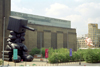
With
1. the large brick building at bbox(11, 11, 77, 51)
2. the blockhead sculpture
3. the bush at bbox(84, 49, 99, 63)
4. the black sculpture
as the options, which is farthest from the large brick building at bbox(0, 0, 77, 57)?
the bush at bbox(84, 49, 99, 63)

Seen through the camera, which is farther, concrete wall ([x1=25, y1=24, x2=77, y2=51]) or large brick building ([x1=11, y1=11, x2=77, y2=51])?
large brick building ([x1=11, y1=11, x2=77, y2=51])

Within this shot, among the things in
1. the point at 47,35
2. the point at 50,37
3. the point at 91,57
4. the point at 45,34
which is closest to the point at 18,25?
the point at 91,57

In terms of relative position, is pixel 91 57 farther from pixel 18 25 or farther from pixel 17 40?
pixel 18 25

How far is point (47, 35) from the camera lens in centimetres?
5575

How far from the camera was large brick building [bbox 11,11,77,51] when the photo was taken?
5156 cm

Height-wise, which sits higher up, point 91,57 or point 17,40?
point 17,40

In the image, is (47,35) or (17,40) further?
(47,35)

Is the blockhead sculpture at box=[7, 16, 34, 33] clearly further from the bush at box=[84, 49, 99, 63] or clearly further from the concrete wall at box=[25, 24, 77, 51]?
the concrete wall at box=[25, 24, 77, 51]

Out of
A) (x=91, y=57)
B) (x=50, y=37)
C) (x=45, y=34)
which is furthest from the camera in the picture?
(x=50, y=37)

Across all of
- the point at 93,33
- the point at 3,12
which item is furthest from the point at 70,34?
the point at 93,33

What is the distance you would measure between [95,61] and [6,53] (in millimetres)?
18596

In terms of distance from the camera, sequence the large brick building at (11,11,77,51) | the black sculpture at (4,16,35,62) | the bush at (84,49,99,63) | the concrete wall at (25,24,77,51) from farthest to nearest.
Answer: the large brick building at (11,11,77,51)
the concrete wall at (25,24,77,51)
the bush at (84,49,99,63)
the black sculpture at (4,16,35,62)

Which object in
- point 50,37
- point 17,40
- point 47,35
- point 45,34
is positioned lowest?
point 17,40

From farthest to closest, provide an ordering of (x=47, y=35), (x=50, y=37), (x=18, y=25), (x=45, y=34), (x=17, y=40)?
(x=50, y=37)
(x=47, y=35)
(x=45, y=34)
(x=17, y=40)
(x=18, y=25)
